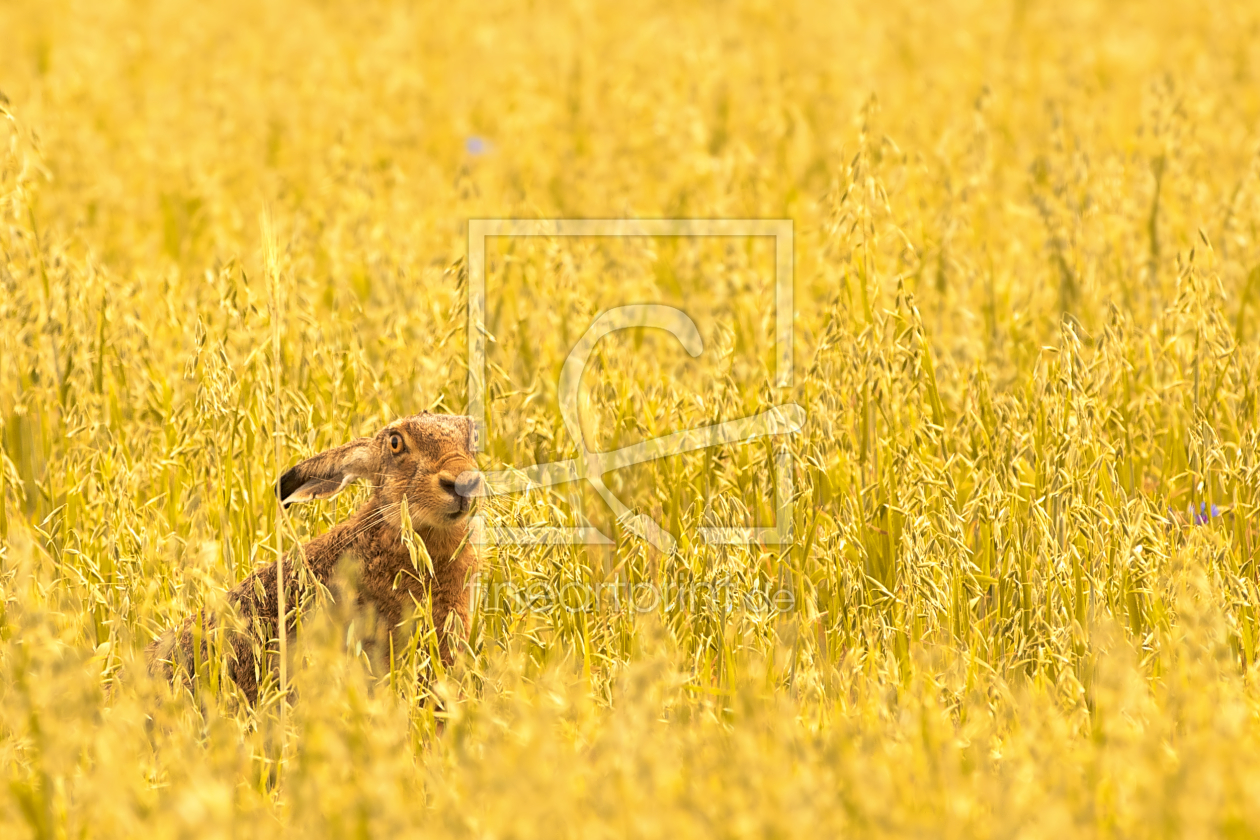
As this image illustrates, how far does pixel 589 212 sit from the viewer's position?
7.76 meters

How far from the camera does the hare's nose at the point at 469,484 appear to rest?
3834mm

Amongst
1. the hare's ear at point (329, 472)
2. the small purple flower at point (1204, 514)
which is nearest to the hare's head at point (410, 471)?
the hare's ear at point (329, 472)

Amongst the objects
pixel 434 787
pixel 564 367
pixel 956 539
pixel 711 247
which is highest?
pixel 711 247

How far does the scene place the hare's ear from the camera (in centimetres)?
399

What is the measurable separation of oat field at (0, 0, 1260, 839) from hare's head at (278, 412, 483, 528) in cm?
21

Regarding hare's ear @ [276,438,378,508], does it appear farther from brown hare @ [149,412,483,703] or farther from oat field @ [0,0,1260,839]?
oat field @ [0,0,1260,839]

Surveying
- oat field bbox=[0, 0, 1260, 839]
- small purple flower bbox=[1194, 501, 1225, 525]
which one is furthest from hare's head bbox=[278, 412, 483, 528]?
small purple flower bbox=[1194, 501, 1225, 525]

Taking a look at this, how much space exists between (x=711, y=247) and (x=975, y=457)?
277 centimetres

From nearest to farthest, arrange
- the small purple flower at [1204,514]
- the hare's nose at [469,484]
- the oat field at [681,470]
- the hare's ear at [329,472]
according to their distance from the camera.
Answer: the oat field at [681,470] < the hare's nose at [469,484] < the hare's ear at [329,472] < the small purple flower at [1204,514]

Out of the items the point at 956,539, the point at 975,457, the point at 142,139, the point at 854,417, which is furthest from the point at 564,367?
the point at 142,139

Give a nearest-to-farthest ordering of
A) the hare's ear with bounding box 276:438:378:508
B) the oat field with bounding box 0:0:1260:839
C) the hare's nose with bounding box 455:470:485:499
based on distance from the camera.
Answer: the oat field with bounding box 0:0:1260:839
the hare's nose with bounding box 455:470:485:499
the hare's ear with bounding box 276:438:378:508

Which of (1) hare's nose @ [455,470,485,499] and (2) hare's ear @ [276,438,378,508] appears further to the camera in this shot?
(2) hare's ear @ [276,438,378,508]

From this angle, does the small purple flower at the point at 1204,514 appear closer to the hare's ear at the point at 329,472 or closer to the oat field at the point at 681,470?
the oat field at the point at 681,470

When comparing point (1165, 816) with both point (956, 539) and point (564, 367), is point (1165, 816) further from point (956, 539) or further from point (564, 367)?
point (564, 367)
